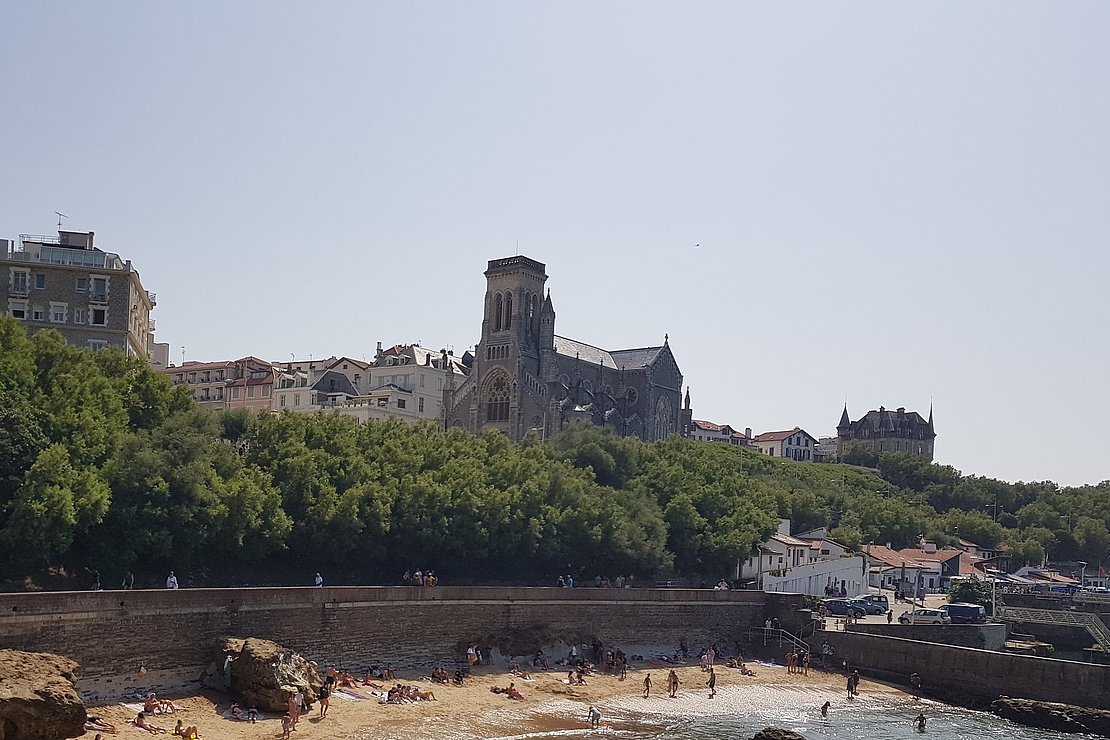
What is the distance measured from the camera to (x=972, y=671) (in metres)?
55.8

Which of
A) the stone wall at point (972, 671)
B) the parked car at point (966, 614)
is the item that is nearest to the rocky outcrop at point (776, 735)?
the stone wall at point (972, 671)

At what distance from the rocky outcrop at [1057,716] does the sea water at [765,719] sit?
688mm

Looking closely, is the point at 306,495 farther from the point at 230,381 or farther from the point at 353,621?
the point at 230,381

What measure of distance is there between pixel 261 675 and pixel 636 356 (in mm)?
103036

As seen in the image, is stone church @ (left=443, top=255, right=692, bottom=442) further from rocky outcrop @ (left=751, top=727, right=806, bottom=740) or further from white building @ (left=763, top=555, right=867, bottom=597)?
rocky outcrop @ (left=751, top=727, right=806, bottom=740)

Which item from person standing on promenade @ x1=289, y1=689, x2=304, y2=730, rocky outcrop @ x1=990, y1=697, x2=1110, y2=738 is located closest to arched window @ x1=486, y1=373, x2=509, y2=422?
rocky outcrop @ x1=990, y1=697, x2=1110, y2=738

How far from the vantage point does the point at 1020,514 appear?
128 metres

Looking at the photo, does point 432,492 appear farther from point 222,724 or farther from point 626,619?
point 222,724

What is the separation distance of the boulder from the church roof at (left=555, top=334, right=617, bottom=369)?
315 feet

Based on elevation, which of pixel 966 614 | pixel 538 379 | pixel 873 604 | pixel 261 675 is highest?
pixel 538 379

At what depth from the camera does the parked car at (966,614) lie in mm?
67875

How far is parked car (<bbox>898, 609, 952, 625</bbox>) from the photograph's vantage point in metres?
66.5

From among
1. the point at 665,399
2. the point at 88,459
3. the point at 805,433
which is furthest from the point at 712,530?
the point at 805,433

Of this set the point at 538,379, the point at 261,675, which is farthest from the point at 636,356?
the point at 261,675
